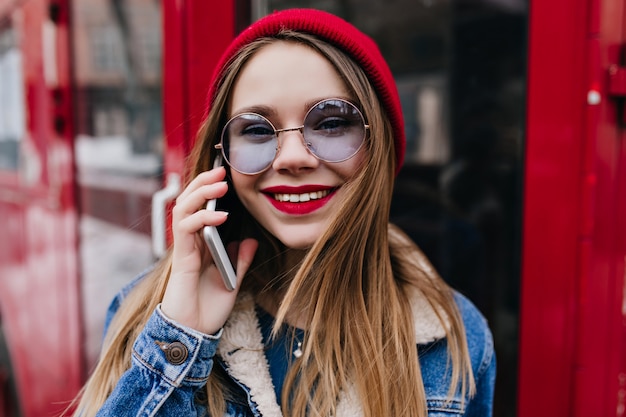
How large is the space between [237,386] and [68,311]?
4.66 ft

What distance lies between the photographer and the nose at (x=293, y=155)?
3.35 ft

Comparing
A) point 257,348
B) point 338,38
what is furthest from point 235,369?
point 338,38

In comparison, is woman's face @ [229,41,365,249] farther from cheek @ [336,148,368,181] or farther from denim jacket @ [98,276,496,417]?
denim jacket @ [98,276,496,417]

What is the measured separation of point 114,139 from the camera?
1984 millimetres

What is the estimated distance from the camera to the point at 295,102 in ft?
3.39

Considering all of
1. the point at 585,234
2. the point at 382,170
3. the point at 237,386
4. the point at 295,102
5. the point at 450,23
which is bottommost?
the point at 237,386

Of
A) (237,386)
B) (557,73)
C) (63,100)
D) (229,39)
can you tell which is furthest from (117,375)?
(63,100)

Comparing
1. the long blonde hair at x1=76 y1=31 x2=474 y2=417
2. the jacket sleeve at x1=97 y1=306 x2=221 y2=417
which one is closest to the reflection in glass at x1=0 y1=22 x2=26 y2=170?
the long blonde hair at x1=76 y1=31 x2=474 y2=417

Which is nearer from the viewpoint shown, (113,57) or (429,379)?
(429,379)

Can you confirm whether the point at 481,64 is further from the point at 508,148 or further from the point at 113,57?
the point at 113,57

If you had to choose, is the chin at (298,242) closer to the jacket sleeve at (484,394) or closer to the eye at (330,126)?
the eye at (330,126)

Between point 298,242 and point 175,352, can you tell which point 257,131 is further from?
point 175,352

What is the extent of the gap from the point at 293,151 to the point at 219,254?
248 millimetres

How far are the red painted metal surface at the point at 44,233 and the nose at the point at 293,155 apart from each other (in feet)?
4.87
